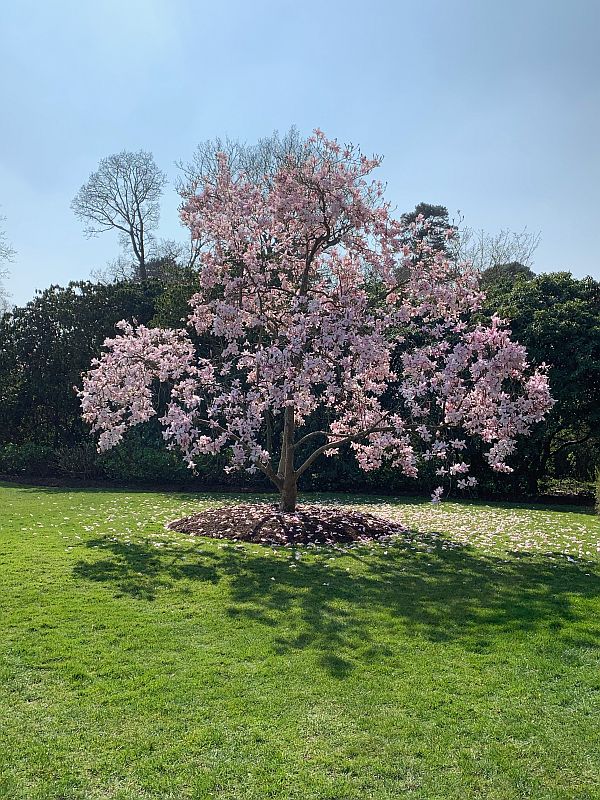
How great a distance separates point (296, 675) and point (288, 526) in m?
5.21

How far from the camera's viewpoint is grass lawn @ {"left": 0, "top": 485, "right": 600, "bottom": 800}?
324cm

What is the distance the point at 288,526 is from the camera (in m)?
9.62

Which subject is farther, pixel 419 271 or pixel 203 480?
pixel 203 480

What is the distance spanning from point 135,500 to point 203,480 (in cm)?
338

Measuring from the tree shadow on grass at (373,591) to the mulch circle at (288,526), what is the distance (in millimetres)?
647

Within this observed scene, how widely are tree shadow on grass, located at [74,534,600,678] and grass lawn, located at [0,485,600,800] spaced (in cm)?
3

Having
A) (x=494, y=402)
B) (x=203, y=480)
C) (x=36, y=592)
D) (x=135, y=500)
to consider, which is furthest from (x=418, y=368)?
(x=203, y=480)

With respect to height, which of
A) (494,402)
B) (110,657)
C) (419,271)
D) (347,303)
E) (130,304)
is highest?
(130,304)

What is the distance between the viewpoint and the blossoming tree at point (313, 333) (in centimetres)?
873

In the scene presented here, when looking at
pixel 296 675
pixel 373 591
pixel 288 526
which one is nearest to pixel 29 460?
pixel 288 526

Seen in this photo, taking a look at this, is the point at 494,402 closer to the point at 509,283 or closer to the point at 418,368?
the point at 418,368

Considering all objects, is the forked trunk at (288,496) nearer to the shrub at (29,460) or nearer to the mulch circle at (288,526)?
the mulch circle at (288,526)

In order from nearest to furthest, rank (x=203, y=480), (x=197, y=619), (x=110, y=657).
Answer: (x=110, y=657)
(x=197, y=619)
(x=203, y=480)

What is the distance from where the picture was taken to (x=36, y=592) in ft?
20.6
